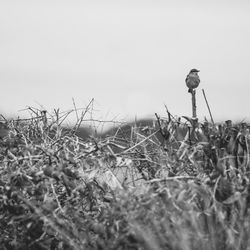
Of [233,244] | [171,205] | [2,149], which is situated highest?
[2,149]

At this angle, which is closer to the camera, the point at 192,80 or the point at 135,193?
the point at 135,193

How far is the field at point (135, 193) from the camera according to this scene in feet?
10.5

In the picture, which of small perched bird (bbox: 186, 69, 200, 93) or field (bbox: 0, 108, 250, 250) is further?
small perched bird (bbox: 186, 69, 200, 93)

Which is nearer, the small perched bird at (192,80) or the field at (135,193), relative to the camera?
the field at (135,193)

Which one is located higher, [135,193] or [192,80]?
[192,80]

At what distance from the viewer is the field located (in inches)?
126

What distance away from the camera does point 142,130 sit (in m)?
4.54

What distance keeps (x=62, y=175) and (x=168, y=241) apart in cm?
78

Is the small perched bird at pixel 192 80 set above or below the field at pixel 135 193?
above

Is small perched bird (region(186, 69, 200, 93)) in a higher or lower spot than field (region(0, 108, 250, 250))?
higher

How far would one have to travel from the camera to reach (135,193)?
11.0ft

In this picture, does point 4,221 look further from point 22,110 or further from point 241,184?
point 241,184

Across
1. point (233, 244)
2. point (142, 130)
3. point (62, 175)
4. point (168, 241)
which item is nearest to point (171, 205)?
point (168, 241)

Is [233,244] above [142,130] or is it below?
below
